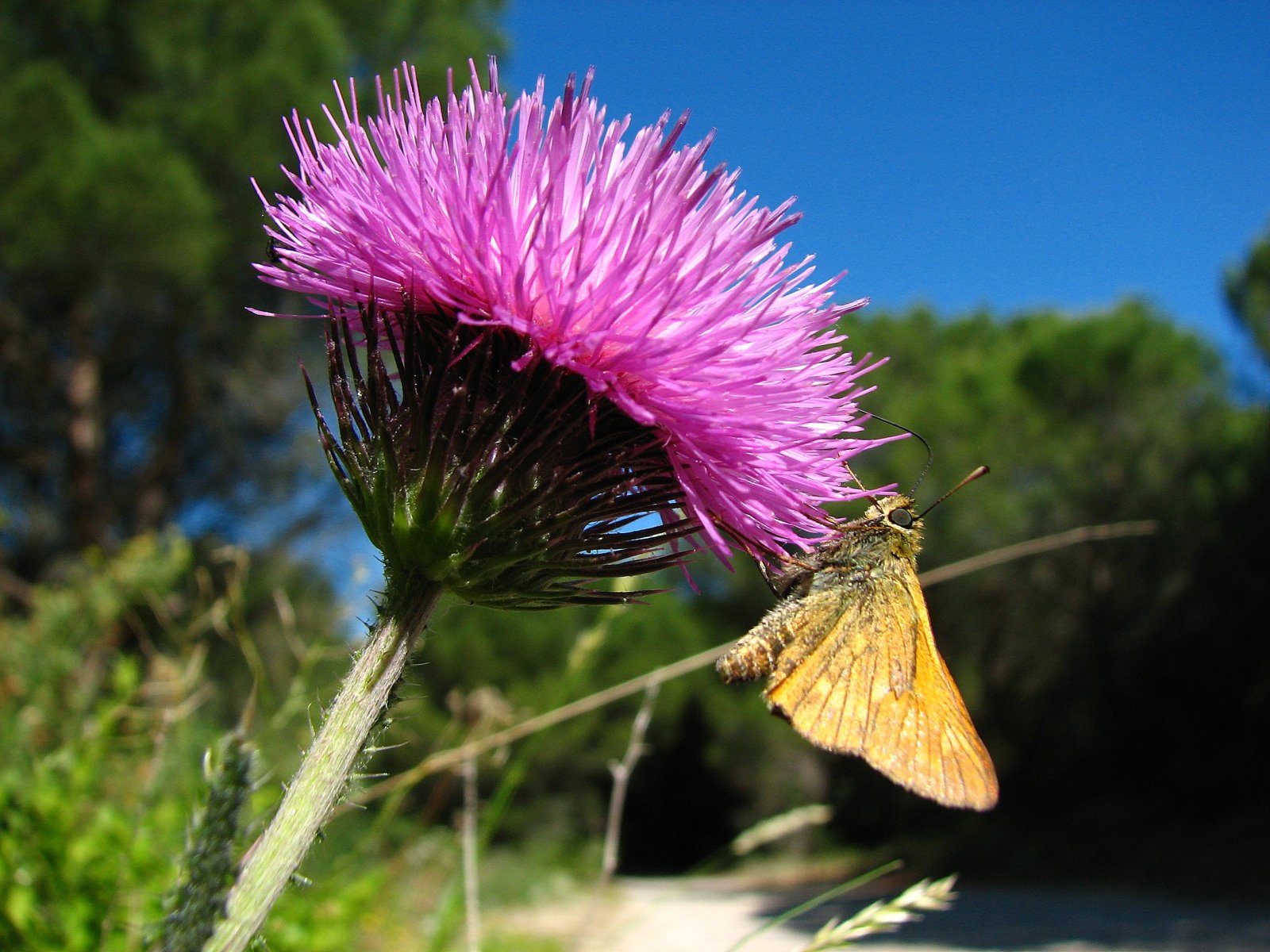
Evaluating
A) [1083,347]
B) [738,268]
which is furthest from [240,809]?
[1083,347]

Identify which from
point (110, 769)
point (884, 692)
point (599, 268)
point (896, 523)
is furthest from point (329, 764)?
point (110, 769)

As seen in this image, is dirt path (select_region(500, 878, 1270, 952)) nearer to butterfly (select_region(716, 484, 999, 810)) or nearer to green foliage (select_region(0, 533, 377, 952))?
green foliage (select_region(0, 533, 377, 952))

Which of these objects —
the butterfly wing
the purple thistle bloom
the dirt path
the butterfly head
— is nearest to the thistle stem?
the purple thistle bloom

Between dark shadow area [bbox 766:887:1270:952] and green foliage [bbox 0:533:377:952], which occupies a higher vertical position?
green foliage [bbox 0:533:377:952]

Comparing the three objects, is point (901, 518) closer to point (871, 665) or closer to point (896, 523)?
point (896, 523)

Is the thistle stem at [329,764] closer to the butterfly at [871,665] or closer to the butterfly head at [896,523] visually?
the butterfly at [871,665]
